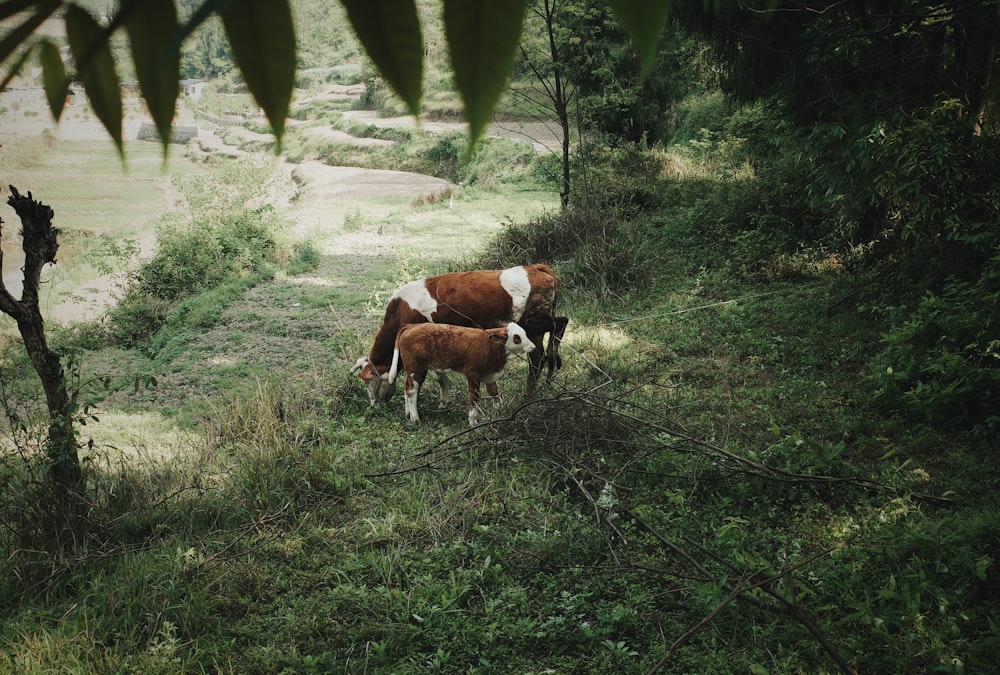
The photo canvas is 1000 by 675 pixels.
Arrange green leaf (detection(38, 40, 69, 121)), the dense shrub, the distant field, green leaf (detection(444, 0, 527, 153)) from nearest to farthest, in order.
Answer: green leaf (detection(444, 0, 527, 153))
green leaf (detection(38, 40, 69, 121))
the dense shrub
the distant field

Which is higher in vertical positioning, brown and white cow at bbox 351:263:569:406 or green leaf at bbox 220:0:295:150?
green leaf at bbox 220:0:295:150

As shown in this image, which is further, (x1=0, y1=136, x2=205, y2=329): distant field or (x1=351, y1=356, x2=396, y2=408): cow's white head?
(x1=0, y1=136, x2=205, y2=329): distant field

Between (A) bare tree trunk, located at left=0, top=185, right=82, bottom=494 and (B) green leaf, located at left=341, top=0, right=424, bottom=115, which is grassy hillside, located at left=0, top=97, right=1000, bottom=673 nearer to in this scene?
(A) bare tree trunk, located at left=0, top=185, right=82, bottom=494

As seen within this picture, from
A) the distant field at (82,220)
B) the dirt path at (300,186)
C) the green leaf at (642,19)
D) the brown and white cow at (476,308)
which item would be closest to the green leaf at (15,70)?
the dirt path at (300,186)

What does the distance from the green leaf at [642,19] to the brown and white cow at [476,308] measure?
4628mm

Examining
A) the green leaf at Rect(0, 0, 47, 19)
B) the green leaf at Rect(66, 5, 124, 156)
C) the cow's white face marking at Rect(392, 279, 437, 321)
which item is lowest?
the cow's white face marking at Rect(392, 279, 437, 321)

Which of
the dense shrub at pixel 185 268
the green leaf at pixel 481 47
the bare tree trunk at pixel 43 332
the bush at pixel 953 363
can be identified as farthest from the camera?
the dense shrub at pixel 185 268

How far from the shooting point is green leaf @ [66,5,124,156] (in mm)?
335

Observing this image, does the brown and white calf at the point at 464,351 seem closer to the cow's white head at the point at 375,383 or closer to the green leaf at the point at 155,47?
the cow's white head at the point at 375,383

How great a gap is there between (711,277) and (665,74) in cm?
536

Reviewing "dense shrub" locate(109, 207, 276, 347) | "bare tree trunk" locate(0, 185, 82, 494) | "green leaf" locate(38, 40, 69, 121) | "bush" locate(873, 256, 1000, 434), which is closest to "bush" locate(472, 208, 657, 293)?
"bush" locate(873, 256, 1000, 434)

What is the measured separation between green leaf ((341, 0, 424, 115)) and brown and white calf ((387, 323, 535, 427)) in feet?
13.9

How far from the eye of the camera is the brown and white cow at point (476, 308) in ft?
16.3

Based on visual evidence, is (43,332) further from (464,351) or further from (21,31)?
(21,31)
